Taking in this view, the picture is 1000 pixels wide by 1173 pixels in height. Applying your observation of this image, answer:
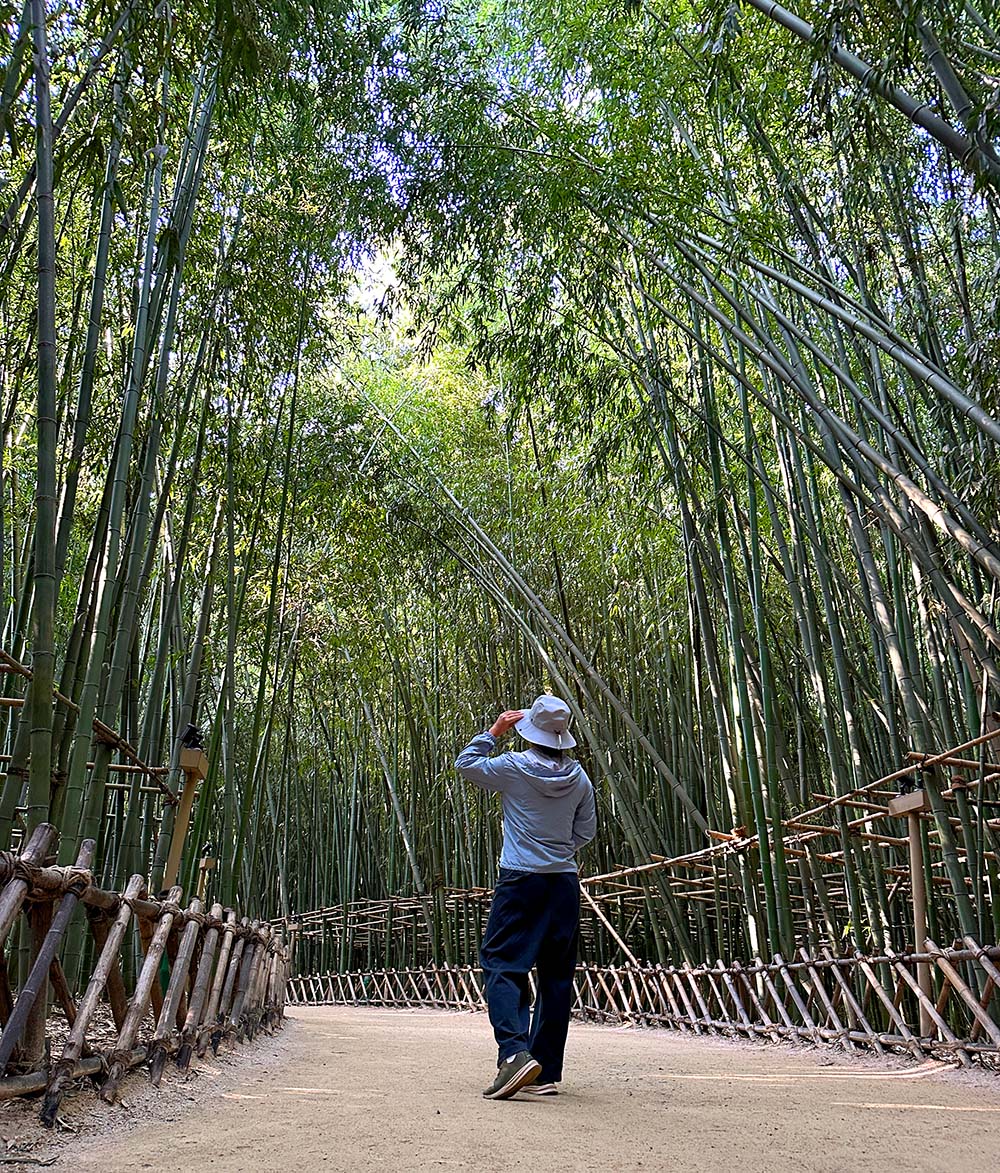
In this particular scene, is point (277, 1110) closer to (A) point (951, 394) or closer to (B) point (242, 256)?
(A) point (951, 394)

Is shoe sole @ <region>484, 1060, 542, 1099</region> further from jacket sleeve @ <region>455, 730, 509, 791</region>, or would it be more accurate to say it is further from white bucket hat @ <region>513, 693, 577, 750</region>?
white bucket hat @ <region>513, 693, 577, 750</region>

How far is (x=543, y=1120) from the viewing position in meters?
1.92

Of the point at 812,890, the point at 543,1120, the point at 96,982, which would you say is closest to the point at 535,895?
the point at 543,1120

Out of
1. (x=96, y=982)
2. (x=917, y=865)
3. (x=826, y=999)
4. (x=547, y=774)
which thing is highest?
(x=547, y=774)

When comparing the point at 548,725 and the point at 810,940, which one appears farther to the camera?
the point at 810,940

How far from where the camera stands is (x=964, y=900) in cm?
316

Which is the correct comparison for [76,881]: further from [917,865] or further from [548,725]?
[917,865]

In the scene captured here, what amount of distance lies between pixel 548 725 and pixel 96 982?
1145 millimetres

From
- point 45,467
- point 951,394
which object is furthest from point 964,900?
point 45,467

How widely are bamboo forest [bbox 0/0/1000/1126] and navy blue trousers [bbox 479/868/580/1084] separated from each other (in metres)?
0.77

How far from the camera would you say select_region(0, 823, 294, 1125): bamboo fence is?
1.73 m

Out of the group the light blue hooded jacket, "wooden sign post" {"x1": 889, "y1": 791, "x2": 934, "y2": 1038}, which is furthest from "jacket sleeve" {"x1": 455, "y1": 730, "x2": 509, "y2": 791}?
"wooden sign post" {"x1": 889, "y1": 791, "x2": 934, "y2": 1038}

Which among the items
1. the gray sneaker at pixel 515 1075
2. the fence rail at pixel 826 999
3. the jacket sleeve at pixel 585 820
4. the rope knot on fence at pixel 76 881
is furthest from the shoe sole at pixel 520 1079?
the fence rail at pixel 826 999

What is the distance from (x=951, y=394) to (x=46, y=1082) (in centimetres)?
258
